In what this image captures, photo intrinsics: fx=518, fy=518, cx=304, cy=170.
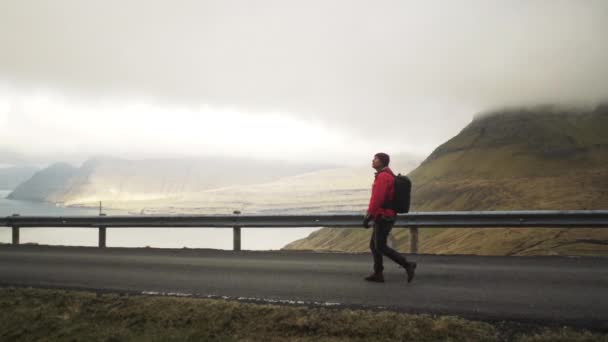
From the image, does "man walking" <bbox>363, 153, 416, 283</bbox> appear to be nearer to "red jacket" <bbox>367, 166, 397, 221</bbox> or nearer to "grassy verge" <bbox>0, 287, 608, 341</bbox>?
"red jacket" <bbox>367, 166, 397, 221</bbox>

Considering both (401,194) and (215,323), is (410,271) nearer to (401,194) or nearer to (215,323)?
(401,194)

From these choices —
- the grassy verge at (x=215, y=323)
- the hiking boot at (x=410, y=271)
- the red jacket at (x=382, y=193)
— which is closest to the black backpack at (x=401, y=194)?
the red jacket at (x=382, y=193)

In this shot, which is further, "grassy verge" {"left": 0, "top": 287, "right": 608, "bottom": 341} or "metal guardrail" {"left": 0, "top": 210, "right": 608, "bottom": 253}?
"metal guardrail" {"left": 0, "top": 210, "right": 608, "bottom": 253}

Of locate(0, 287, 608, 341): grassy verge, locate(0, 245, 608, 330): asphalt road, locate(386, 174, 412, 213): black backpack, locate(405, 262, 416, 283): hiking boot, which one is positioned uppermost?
locate(386, 174, 412, 213): black backpack

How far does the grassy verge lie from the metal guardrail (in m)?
5.69

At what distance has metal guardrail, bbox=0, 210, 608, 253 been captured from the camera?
1159cm

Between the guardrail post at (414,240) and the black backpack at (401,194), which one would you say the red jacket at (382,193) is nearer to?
the black backpack at (401,194)

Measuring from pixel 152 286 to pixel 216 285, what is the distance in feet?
3.41

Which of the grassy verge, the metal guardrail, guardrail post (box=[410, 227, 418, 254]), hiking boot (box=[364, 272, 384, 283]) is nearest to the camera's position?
the grassy verge

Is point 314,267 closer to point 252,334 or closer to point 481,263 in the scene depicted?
point 481,263

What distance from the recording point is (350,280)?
28.3 ft

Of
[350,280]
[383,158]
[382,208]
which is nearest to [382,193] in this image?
[382,208]

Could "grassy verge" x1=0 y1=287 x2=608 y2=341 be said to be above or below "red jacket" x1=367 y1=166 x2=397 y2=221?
below

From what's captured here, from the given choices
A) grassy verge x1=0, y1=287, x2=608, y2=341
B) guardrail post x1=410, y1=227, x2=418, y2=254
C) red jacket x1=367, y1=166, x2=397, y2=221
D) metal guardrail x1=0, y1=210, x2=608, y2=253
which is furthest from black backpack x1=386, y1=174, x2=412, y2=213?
guardrail post x1=410, y1=227, x2=418, y2=254
